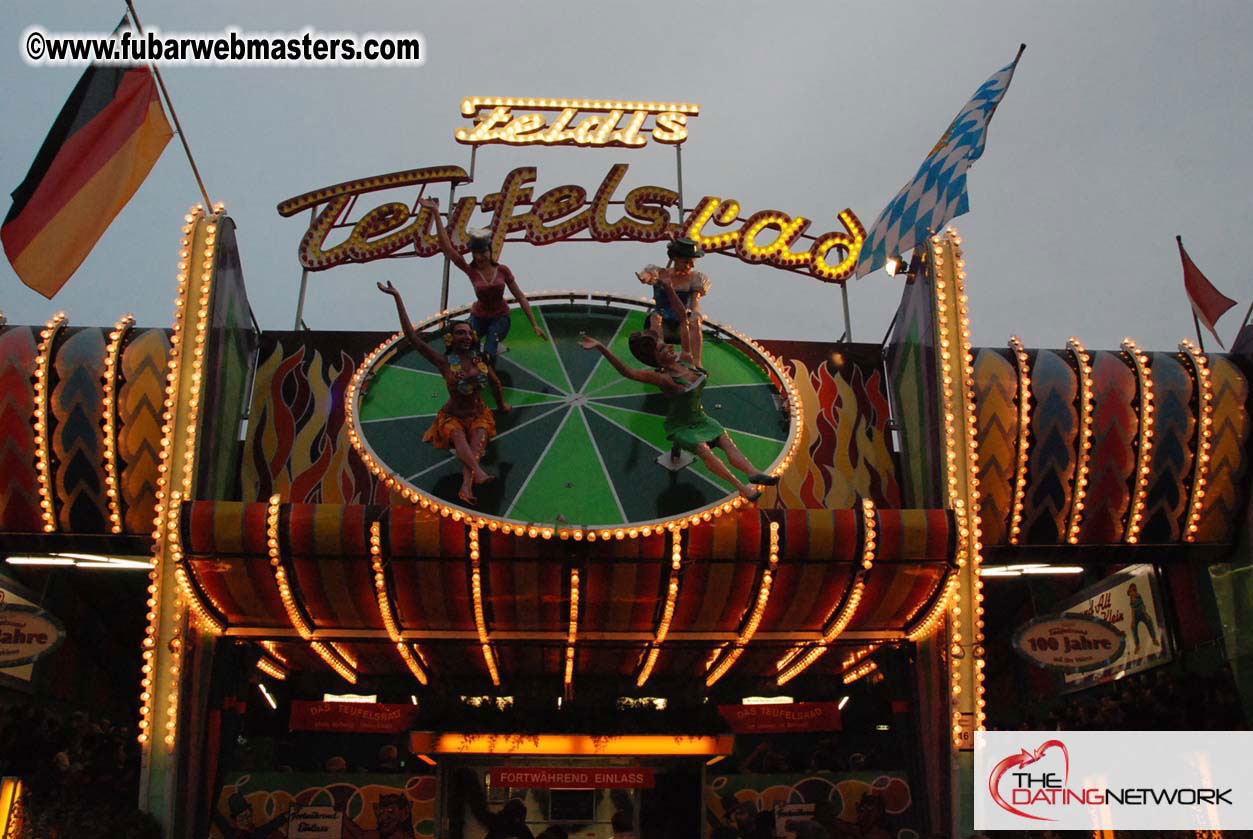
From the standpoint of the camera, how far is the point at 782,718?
15.1 meters

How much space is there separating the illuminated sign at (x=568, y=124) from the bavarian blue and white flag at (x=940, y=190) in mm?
5839

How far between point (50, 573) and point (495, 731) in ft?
25.7

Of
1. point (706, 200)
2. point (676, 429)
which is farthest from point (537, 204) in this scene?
point (676, 429)

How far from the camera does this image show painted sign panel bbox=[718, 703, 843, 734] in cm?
1511

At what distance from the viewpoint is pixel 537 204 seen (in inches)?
738

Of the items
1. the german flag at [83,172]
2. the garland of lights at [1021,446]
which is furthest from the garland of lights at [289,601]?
the garland of lights at [1021,446]

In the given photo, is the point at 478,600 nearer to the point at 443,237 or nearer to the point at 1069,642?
the point at 443,237

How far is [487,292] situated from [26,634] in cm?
669

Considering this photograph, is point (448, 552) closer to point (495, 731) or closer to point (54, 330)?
point (495, 731)

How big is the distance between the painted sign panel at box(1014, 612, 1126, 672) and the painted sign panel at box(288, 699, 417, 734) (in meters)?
7.86

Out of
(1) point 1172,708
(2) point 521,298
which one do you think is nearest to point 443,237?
(2) point 521,298

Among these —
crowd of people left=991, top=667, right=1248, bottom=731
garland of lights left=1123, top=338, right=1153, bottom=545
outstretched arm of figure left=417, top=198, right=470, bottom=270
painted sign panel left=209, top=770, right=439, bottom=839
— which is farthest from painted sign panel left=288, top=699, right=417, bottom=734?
garland of lights left=1123, top=338, right=1153, bottom=545

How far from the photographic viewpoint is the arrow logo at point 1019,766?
1284 cm

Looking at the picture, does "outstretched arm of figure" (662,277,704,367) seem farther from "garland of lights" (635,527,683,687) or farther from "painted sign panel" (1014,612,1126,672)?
"painted sign panel" (1014,612,1126,672)
